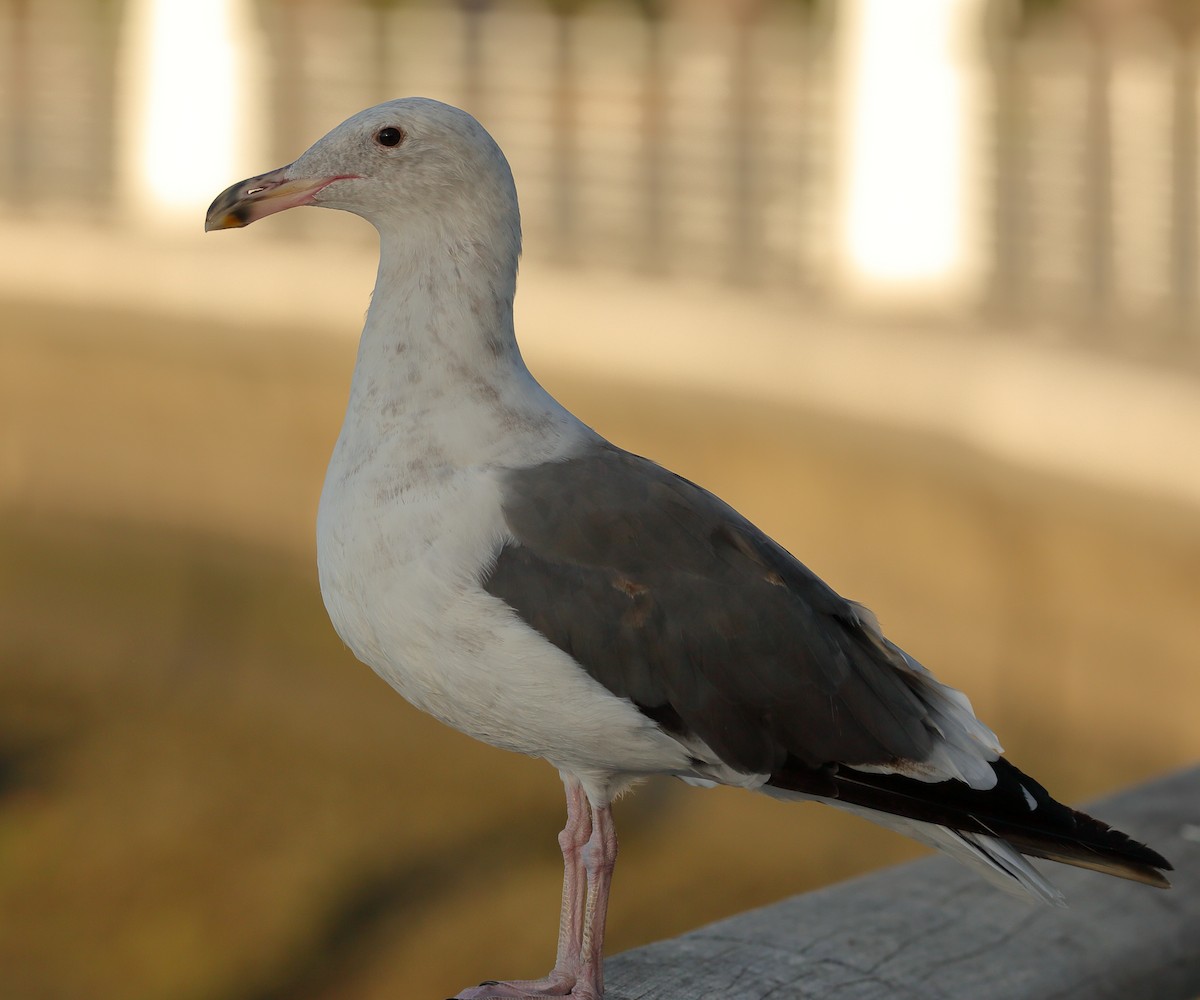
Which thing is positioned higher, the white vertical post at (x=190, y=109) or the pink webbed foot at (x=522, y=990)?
the white vertical post at (x=190, y=109)

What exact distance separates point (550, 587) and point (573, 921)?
0.58 metres

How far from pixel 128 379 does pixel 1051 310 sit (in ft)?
19.7

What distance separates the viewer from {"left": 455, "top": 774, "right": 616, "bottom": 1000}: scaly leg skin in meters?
2.71

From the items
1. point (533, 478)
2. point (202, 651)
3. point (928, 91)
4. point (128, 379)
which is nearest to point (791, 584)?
point (533, 478)

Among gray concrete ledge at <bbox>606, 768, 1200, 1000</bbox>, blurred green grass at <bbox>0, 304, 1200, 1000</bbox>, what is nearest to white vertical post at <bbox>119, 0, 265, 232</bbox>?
blurred green grass at <bbox>0, 304, 1200, 1000</bbox>

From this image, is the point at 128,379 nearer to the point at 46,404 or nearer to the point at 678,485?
the point at 46,404

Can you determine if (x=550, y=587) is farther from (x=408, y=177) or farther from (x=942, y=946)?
(x=942, y=946)

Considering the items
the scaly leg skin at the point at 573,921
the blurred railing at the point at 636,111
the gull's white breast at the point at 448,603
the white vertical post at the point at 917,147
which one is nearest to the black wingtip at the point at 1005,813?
the gull's white breast at the point at 448,603

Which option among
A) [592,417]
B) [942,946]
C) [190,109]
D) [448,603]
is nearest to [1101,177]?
[592,417]

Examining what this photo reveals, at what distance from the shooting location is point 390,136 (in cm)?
260

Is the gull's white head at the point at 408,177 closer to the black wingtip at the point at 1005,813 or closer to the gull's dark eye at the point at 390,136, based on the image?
the gull's dark eye at the point at 390,136

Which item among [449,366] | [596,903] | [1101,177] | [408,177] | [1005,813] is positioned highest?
[1101,177]

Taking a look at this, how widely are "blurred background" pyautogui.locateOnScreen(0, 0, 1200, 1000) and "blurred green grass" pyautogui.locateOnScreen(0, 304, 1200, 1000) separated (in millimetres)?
21

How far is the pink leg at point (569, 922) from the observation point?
8.96ft
